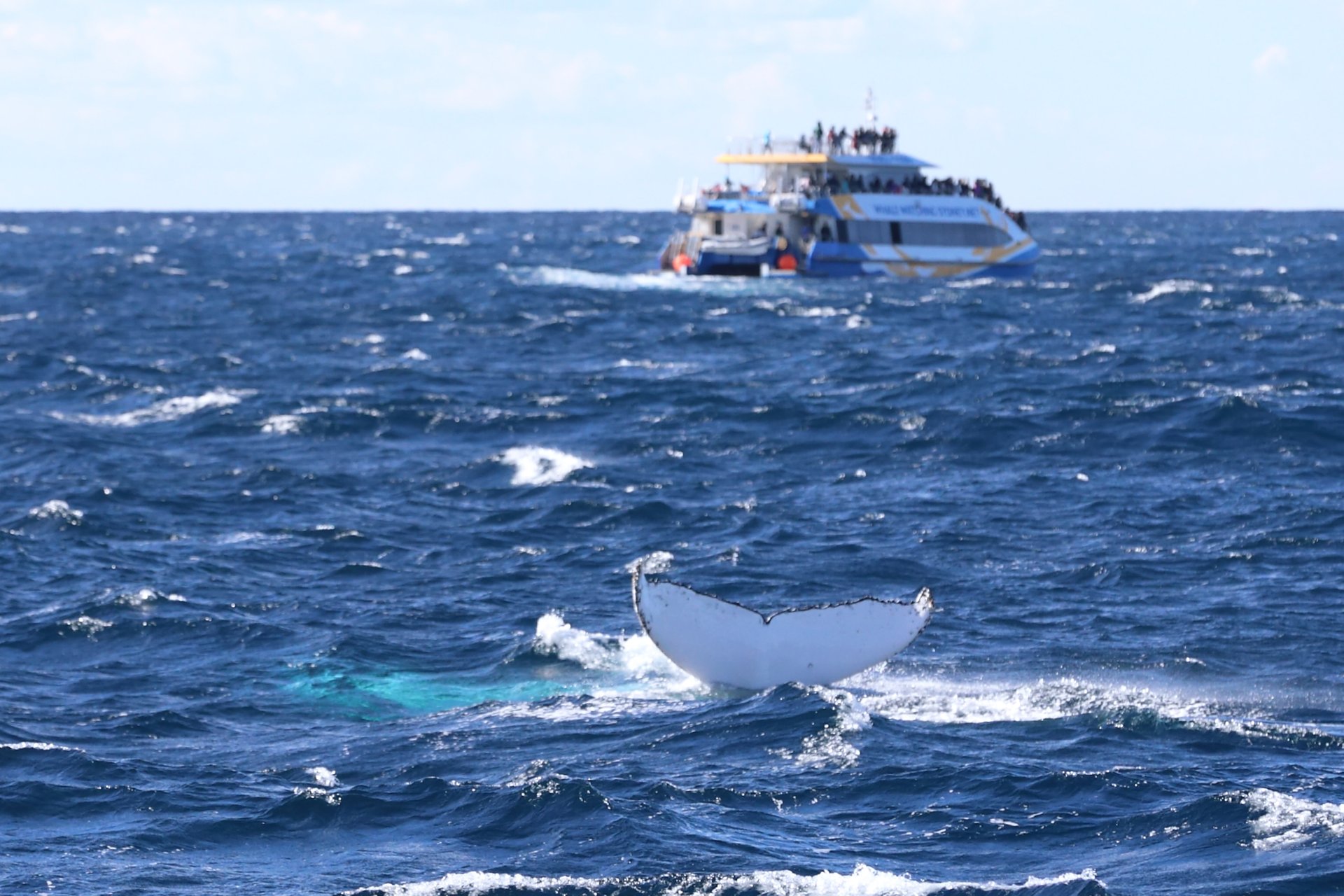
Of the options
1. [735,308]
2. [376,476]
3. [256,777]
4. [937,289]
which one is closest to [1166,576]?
[256,777]

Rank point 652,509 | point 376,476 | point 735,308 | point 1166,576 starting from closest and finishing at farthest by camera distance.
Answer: point 1166,576
point 652,509
point 376,476
point 735,308

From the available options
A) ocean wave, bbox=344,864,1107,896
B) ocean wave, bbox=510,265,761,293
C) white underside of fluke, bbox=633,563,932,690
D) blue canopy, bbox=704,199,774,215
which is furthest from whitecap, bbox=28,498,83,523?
blue canopy, bbox=704,199,774,215

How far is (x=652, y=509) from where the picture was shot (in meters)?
36.2

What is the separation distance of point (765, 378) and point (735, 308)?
25.2m

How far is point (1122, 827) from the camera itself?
1814 centimetres

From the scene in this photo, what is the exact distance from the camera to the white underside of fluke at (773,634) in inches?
906

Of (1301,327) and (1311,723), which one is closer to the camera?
→ (1311,723)

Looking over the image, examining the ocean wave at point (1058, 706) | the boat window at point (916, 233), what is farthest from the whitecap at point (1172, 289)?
the ocean wave at point (1058, 706)

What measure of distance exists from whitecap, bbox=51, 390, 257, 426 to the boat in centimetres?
4076

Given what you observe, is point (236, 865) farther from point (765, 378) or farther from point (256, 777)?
point (765, 378)

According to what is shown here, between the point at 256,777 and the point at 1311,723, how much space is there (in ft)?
40.4

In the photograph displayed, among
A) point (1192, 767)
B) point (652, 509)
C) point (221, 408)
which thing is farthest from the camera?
point (221, 408)

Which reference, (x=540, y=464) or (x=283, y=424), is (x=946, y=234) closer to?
(x=283, y=424)

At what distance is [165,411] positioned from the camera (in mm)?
51031
